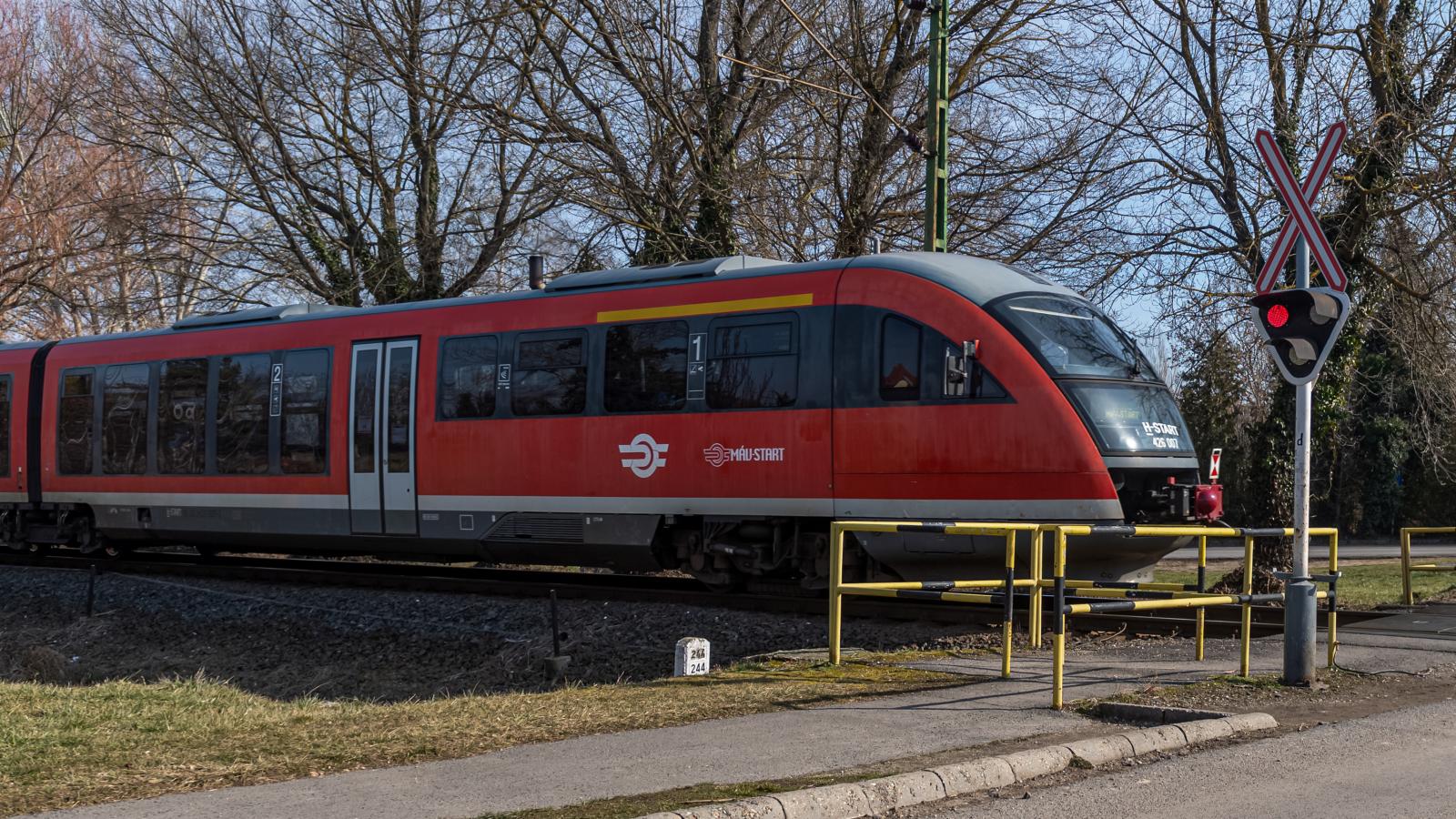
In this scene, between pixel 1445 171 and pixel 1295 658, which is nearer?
pixel 1295 658

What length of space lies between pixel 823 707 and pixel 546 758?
6.58ft

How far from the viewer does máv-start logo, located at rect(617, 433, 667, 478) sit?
14.3 meters

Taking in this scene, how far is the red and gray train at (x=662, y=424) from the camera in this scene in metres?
12.4

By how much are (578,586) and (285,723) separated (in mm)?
6964

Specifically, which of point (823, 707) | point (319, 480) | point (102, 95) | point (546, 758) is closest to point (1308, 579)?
point (823, 707)

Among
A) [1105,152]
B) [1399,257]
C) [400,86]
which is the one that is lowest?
[1399,257]

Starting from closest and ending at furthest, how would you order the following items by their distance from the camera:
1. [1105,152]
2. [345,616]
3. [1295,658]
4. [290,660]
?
[1295,658] → [290,660] → [345,616] → [1105,152]

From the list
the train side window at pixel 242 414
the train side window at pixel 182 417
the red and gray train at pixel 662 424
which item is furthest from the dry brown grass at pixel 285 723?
the train side window at pixel 182 417

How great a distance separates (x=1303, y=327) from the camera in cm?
896

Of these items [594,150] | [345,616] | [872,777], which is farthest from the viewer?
[594,150]

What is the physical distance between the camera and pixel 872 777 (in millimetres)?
6113

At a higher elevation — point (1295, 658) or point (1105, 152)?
point (1105, 152)

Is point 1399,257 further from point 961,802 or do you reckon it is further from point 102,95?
point 102,95

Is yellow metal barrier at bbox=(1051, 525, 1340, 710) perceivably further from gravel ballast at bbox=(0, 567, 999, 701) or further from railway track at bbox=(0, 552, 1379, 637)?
gravel ballast at bbox=(0, 567, 999, 701)
